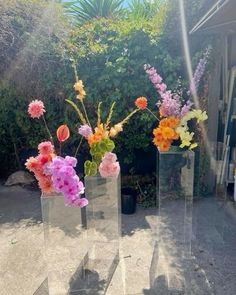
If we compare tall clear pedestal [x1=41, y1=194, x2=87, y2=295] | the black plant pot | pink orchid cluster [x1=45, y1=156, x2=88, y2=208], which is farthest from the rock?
pink orchid cluster [x1=45, y1=156, x2=88, y2=208]

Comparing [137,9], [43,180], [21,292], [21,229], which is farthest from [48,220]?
[137,9]

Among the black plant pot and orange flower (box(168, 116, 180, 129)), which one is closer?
orange flower (box(168, 116, 180, 129))

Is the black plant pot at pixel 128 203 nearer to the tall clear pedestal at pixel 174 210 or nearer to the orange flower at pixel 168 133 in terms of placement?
the tall clear pedestal at pixel 174 210

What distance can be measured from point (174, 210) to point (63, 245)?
3.93ft

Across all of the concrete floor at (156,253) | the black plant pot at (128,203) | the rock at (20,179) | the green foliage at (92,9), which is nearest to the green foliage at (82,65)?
the rock at (20,179)

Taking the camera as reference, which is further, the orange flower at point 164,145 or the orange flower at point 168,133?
the orange flower at point 164,145

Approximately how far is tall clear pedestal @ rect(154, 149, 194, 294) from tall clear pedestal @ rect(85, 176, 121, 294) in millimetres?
427

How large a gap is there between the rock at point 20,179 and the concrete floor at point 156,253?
0.90 meters

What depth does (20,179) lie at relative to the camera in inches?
198

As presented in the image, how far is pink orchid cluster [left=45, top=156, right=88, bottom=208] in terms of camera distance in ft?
6.97

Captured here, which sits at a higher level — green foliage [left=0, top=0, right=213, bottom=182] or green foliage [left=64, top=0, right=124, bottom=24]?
green foliage [left=64, top=0, right=124, bottom=24]

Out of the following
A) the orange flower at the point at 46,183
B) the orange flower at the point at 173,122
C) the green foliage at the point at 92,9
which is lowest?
the orange flower at the point at 46,183

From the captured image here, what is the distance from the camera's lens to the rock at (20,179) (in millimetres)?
5027

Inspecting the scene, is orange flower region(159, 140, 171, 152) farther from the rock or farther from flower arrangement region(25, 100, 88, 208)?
the rock
